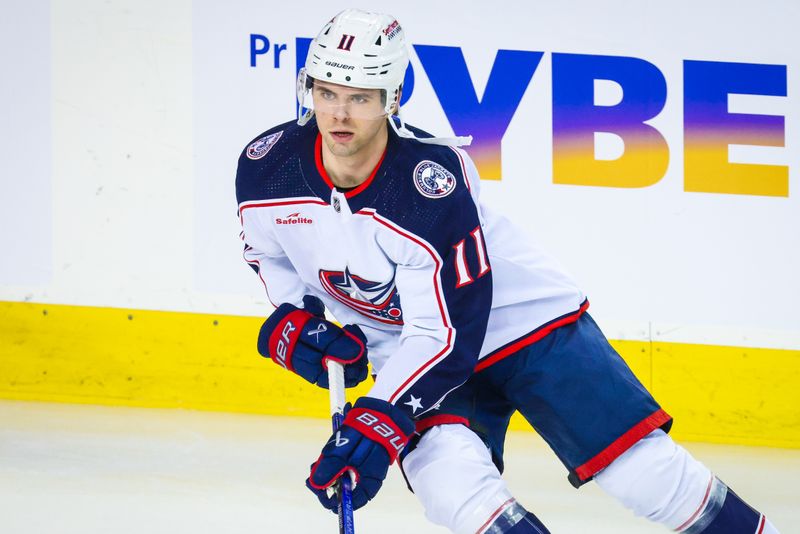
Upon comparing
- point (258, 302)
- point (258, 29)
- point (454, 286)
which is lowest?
point (258, 302)

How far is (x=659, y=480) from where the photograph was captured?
277cm

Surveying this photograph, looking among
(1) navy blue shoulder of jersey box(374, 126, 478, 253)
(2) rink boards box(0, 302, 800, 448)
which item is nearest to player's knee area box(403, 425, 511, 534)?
(1) navy blue shoulder of jersey box(374, 126, 478, 253)

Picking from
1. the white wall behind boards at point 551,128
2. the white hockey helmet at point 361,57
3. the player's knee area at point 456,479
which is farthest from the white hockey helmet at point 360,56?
the white wall behind boards at point 551,128

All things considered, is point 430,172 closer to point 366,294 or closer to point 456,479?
point 366,294

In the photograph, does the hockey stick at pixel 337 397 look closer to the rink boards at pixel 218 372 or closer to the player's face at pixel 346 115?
the player's face at pixel 346 115

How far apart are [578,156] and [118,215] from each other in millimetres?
1506

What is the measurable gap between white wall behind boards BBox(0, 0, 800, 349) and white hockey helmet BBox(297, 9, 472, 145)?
6.17 feet

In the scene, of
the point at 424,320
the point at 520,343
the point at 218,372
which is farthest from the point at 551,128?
the point at 424,320

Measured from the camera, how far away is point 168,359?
15.4ft

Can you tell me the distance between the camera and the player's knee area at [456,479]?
2.62 m

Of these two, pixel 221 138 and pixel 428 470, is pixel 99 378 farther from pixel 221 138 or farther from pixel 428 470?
pixel 428 470

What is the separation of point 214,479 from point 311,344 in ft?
4.21

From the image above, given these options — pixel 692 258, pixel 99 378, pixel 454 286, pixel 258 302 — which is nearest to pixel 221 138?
pixel 258 302

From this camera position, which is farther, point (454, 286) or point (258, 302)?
point (258, 302)
